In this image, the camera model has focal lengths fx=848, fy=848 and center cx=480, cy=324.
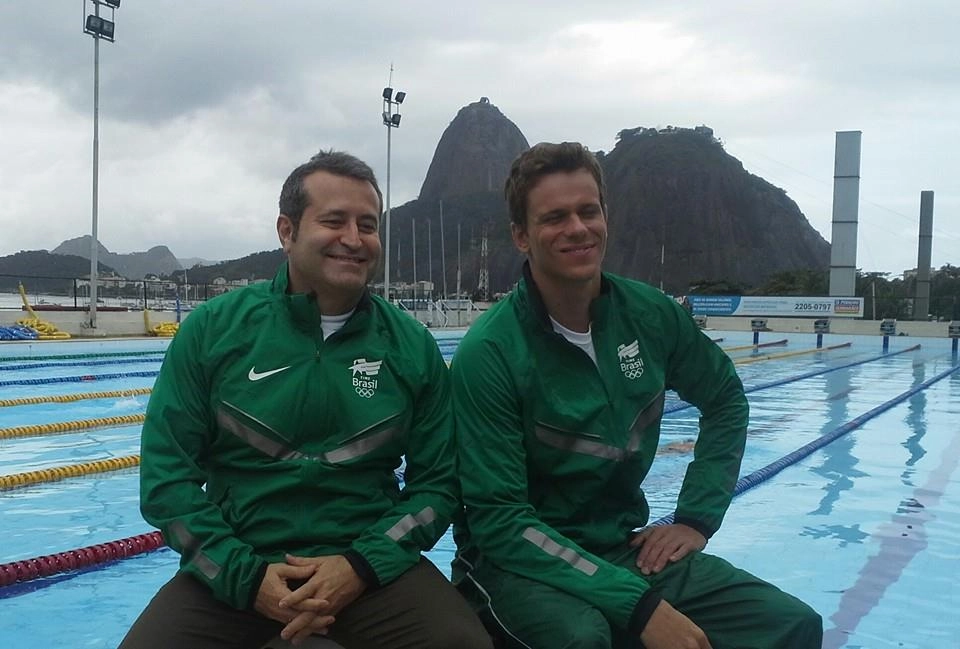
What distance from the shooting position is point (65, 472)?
589cm

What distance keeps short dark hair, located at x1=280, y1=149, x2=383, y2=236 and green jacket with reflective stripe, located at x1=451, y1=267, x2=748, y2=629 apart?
541 millimetres

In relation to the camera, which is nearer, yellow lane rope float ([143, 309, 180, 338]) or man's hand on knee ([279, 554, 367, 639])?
man's hand on knee ([279, 554, 367, 639])

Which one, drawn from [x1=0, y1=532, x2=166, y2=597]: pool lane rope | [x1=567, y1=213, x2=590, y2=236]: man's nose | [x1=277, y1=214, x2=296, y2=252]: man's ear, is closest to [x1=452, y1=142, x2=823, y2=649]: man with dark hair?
[x1=567, y1=213, x2=590, y2=236]: man's nose

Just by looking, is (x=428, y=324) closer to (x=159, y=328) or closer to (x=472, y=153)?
(x=159, y=328)

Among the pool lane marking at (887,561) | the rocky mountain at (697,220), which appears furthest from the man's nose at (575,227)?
the rocky mountain at (697,220)

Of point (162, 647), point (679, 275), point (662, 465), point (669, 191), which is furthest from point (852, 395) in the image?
point (669, 191)

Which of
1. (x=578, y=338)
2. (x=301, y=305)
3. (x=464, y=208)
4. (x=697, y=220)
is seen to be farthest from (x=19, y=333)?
(x=464, y=208)

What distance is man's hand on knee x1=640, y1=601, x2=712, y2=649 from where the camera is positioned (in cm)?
190

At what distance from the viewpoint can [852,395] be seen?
453 inches

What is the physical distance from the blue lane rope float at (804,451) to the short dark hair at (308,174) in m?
1.96

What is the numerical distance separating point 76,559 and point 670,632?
316 cm

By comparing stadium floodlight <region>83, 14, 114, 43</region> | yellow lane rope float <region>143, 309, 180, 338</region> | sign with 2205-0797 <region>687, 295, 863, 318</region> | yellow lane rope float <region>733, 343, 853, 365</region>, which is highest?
stadium floodlight <region>83, 14, 114, 43</region>

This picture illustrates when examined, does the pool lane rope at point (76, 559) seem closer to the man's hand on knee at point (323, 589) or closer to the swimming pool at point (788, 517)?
the swimming pool at point (788, 517)

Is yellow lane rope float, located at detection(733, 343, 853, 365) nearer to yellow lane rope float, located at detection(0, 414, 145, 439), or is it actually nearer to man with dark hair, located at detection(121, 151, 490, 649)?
yellow lane rope float, located at detection(0, 414, 145, 439)
